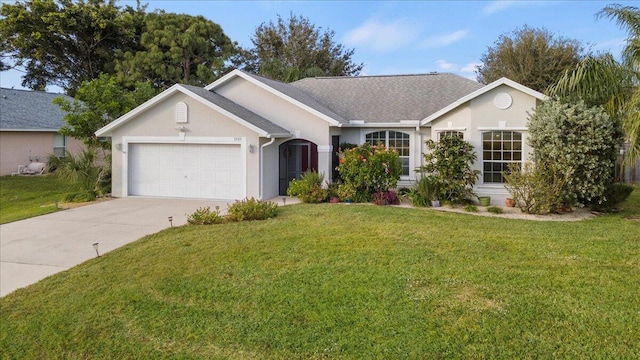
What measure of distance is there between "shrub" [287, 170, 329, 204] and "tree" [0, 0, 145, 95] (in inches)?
941

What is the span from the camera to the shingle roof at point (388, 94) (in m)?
19.0

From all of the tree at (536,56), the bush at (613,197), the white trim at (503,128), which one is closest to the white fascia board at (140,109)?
the white trim at (503,128)

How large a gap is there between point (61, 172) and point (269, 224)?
1076 cm

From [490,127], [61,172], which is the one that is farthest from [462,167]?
[61,172]

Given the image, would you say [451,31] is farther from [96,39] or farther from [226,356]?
[96,39]

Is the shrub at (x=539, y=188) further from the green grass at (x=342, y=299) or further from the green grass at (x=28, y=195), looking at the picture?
the green grass at (x=28, y=195)

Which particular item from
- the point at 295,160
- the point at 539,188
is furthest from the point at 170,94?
the point at 539,188

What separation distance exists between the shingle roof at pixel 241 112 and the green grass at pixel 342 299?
6.93 metres

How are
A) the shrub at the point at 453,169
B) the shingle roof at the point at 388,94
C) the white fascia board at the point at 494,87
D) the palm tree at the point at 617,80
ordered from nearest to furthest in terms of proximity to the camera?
the palm tree at the point at 617,80
the white fascia board at the point at 494,87
the shrub at the point at 453,169
the shingle roof at the point at 388,94

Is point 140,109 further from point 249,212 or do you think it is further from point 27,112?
point 27,112

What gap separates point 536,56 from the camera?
3247 centimetres

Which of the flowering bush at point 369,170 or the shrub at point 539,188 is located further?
the flowering bush at point 369,170

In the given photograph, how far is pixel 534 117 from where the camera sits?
14.5 metres

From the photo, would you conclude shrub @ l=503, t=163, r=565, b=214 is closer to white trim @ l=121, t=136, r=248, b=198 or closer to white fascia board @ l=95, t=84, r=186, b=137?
white trim @ l=121, t=136, r=248, b=198
